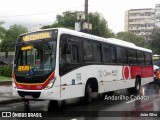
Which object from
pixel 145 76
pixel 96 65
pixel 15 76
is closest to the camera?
pixel 15 76

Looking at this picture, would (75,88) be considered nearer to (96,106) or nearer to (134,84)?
(96,106)

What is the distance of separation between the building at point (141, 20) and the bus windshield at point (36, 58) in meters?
118

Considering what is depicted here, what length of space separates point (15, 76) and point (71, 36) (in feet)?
8.49

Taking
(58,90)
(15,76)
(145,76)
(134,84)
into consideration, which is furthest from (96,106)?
(145,76)

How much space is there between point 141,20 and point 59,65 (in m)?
125

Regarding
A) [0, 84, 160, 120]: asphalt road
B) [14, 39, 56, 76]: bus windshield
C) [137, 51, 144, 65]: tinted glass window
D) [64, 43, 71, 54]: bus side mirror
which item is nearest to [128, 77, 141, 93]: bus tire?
[137, 51, 144, 65]: tinted glass window

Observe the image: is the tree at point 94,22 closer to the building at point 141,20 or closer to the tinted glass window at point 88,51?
the tinted glass window at point 88,51

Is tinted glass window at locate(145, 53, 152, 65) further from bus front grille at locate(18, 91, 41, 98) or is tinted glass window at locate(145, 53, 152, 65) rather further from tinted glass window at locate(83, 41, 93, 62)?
bus front grille at locate(18, 91, 41, 98)

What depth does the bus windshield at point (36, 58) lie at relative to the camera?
1155 cm

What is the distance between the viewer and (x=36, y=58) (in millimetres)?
11820

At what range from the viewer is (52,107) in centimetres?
1291

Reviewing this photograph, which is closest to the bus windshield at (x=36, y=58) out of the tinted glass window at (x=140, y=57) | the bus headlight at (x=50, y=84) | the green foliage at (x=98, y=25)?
the bus headlight at (x=50, y=84)

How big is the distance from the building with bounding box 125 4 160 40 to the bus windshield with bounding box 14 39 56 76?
117760 mm

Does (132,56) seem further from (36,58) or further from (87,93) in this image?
(36,58)
